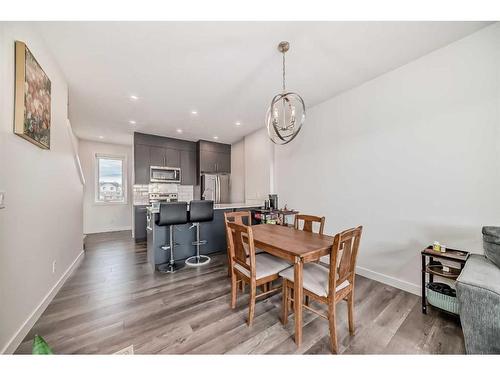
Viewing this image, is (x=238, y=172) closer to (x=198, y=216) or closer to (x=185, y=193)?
Answer: (x=185, y=193)

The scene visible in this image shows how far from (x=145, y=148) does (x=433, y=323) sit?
588 centimetres

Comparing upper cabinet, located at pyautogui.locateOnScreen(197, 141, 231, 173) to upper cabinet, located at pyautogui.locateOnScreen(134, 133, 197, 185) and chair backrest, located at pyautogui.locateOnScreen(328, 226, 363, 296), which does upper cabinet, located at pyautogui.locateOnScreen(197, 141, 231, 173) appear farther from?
chair backrest, located at pyautogui.locateOnScreen(328, 226, 363, 296)

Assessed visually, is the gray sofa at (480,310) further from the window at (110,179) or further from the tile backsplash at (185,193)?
the window at (110,179)

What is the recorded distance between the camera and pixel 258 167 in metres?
4.62

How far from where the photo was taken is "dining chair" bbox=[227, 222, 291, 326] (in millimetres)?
1649

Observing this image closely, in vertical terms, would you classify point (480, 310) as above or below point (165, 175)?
below

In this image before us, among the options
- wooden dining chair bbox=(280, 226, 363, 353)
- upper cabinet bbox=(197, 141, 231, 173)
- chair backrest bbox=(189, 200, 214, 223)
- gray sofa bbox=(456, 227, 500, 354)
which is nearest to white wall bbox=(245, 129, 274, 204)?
upper cabinet bbox=(197, 141, 231, 173)

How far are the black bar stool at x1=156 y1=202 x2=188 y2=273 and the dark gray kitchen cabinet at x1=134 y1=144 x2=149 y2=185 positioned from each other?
245 cm

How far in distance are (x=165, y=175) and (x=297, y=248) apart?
4.59 meters

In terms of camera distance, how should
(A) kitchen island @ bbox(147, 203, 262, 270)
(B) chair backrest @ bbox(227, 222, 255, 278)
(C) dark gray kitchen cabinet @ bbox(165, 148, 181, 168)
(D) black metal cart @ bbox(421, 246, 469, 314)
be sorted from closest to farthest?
1. (B) chair backrest @ bbox(227, 222, 255, 278)
2. (D) black metal cart @ bbox(421, 246, 469, 314)
3. (A) kitchen island @ bbox(147, 203, 262, 270)
4. (C) dark gray kitchen cabinet @ bbox(165, 148, 181, 168)

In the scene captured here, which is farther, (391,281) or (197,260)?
(197,260)

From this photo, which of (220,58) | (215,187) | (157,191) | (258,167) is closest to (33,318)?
(220,58)
